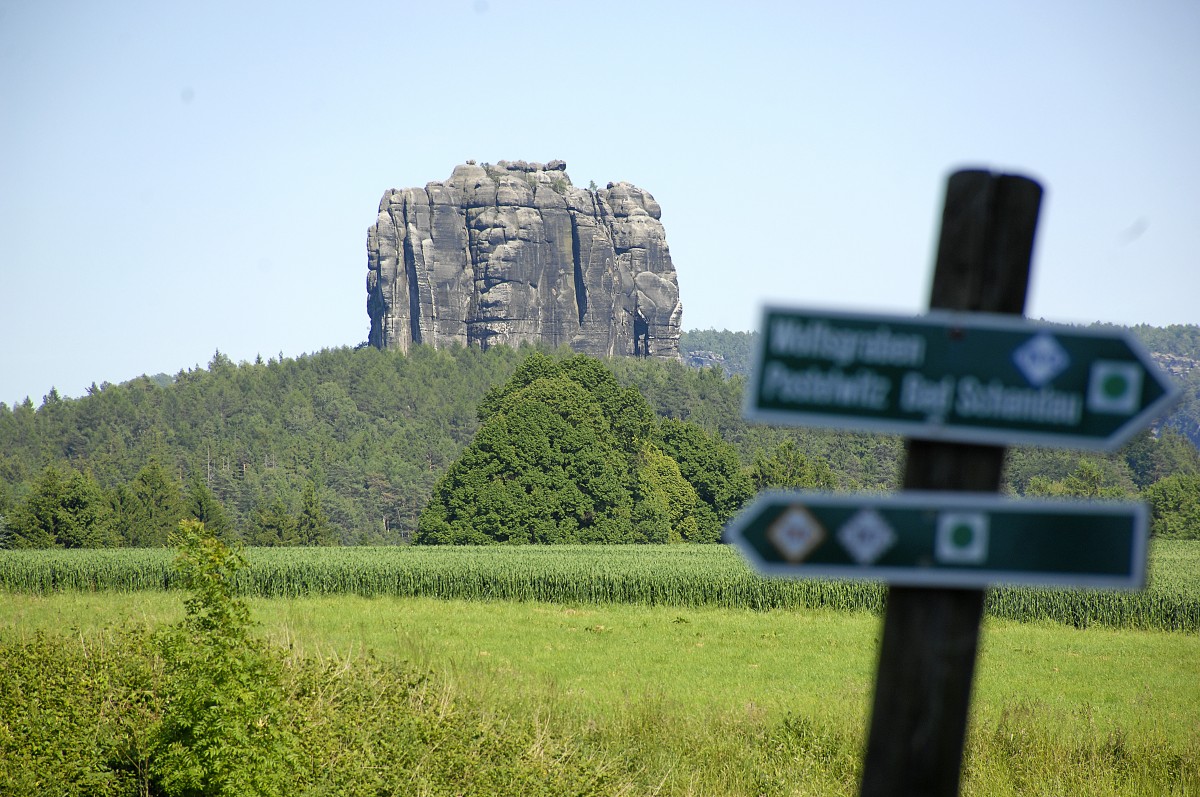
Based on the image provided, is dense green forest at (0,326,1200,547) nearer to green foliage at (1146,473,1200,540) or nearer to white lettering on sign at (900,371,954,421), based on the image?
green foliage at (1146,473,1200,540)

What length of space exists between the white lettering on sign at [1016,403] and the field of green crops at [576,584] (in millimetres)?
27019

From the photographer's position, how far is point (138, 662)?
33.6 feet

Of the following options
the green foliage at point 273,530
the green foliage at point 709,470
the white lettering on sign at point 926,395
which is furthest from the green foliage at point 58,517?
the white lettering on sign at point 926,395

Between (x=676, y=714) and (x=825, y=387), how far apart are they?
36.2 ft

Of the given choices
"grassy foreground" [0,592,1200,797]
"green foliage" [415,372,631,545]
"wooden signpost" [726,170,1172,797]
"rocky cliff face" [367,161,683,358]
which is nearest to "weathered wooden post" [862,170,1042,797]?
"wooden signpost" [726,170,1172,797]

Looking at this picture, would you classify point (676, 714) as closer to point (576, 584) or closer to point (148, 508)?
point (576, 584)

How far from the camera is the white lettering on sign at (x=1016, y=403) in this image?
222 centimetres

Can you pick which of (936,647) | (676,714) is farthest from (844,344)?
(676,714)

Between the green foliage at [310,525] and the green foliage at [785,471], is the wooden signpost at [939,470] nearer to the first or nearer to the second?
the green foliage at [785,471]

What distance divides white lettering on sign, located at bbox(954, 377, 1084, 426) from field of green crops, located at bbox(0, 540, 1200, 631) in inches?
1064

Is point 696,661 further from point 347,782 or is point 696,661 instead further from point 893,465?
point 893,465

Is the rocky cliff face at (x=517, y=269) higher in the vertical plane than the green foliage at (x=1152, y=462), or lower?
higher

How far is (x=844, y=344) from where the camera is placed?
2.22m

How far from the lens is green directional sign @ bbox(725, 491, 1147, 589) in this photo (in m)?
2.22
